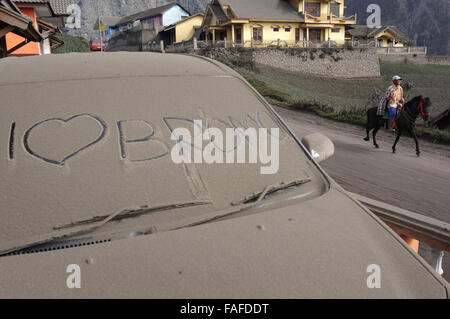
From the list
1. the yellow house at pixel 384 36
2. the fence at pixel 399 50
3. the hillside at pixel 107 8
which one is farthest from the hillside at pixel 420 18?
the fence at pixel 399 50

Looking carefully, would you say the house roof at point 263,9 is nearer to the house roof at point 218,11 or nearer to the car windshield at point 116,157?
the house roof at point 218,11

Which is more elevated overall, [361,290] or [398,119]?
[361,290]

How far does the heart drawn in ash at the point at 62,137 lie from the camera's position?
1992mm

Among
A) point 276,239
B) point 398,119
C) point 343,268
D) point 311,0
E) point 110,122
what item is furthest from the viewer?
point 311,0

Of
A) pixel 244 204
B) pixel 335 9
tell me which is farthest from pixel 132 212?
pixel 335 9

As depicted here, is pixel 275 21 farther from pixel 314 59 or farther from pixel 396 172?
pixel 396 172

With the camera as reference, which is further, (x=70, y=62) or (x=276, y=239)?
(x=70, y=62)

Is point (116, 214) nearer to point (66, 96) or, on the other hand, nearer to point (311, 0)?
point (66, 96)

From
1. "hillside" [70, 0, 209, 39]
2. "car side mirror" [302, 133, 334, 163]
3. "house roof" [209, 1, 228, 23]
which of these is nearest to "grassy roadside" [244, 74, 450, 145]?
"car side mirror" [302, 133, 334, 163]

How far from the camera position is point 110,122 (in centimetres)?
220

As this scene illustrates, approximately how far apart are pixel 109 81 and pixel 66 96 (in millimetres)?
283
